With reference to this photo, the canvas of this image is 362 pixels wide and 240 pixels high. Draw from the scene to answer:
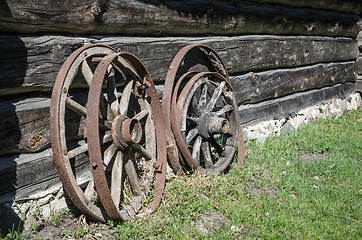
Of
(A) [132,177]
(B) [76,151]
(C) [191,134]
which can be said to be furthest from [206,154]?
(B) [76,151]

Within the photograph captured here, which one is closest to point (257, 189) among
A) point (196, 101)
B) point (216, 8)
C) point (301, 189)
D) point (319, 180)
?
point (301, 189)

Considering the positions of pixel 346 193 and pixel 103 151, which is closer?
pixel 103 151

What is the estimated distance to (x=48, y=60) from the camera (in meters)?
2.52

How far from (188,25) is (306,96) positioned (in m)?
3.03

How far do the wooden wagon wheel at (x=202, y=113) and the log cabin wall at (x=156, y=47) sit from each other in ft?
0.70

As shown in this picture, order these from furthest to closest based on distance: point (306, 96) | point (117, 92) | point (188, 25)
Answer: point (306, 96) → point (188, 25) → point (117, 92)

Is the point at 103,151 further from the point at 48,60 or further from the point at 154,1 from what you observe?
the point at 154,1

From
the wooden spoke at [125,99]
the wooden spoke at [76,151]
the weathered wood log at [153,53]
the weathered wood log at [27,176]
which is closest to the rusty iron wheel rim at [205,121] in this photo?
the weathered wood log at [153,53]

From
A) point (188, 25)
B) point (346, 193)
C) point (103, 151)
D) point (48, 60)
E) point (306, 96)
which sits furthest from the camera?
point (306, 96)

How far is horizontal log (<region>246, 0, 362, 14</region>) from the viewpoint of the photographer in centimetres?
499

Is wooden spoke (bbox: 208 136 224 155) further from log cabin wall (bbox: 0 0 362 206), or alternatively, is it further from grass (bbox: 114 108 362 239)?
log cabin wall (bbox: 0 0 362 206)

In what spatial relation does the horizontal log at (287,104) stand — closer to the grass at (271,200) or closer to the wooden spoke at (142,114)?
the grass at (271,200)

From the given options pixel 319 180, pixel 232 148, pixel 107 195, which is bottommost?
pixel 319 180

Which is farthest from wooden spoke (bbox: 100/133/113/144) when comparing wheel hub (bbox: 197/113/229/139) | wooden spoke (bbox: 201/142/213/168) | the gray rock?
the gray rock
